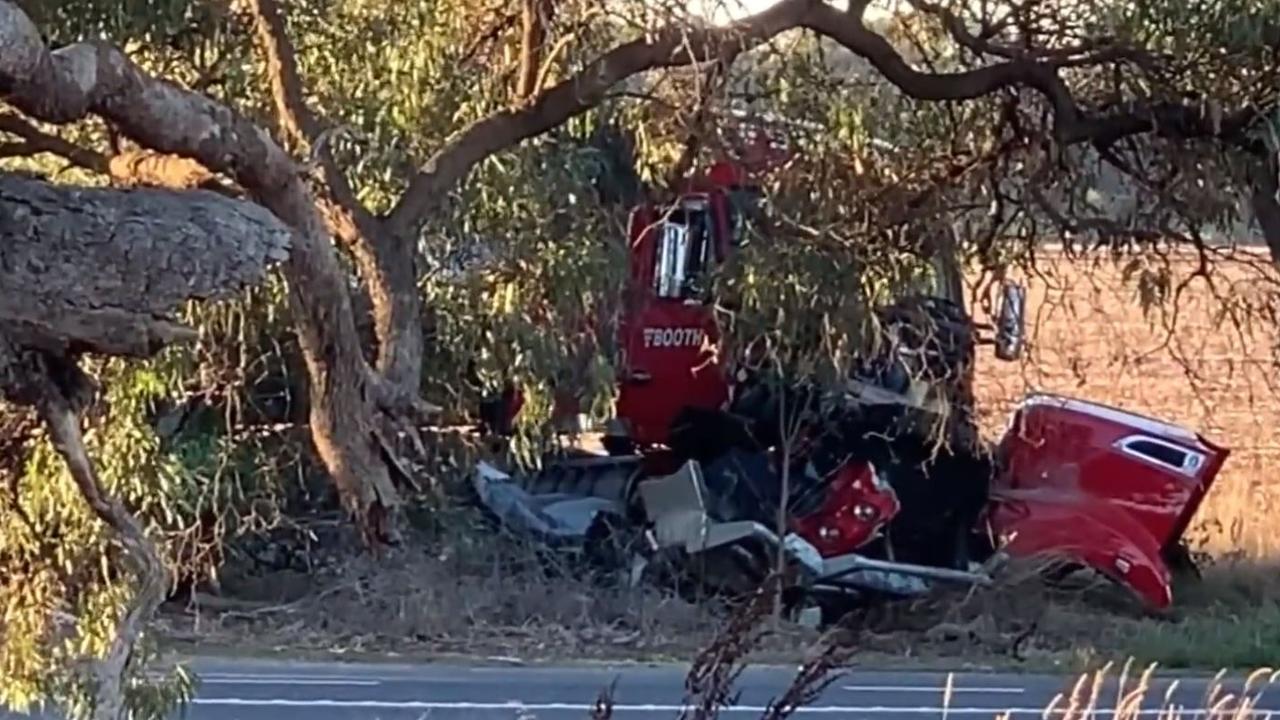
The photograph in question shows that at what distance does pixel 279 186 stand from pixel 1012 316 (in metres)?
4.91

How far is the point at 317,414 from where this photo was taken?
5699mm

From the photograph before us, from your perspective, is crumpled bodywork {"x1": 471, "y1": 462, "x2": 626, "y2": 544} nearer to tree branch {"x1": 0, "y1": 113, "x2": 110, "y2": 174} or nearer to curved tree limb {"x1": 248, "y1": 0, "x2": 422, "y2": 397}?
curved tree limb {"x1": 248, "y1": 0, "x2": 422, "y2": 397}

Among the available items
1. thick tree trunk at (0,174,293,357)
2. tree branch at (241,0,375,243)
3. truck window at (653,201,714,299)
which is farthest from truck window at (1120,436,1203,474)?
thick tree trunk at (0,174,293,357)

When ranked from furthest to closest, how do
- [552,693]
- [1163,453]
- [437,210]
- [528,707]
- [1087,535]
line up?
[1163,453]
[1087,535]
[552,693]
[528,707]
[437,210]

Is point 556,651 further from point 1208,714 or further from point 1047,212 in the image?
point 1208,714

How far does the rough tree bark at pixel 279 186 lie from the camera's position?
4816 mm

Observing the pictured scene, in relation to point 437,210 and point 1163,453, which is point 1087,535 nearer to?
point 1163,453

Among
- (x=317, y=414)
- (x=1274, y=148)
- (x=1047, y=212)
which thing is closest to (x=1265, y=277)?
(x=1047, y=212)

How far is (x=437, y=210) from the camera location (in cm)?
776

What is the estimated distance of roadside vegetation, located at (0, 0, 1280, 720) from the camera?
515 centimetres

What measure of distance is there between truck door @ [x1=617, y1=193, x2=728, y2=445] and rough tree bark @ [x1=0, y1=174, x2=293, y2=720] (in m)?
8.98

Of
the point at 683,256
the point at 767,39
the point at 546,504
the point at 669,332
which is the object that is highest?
the point at 767,39

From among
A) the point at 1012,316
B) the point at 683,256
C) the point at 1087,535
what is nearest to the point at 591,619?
the point at 683,256

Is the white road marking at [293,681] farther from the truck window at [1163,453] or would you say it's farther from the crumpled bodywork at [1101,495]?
the truck window at [1163,453]
